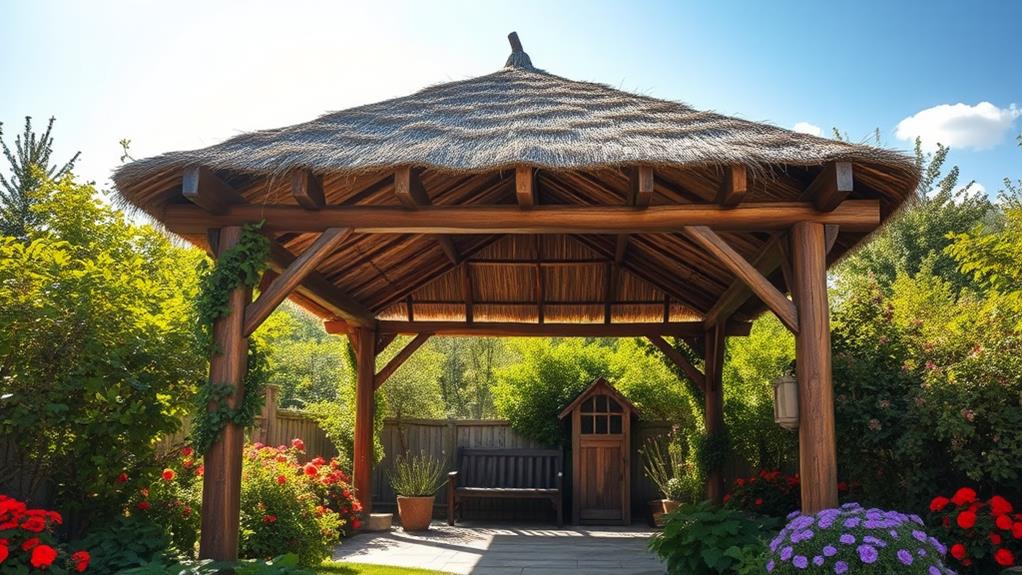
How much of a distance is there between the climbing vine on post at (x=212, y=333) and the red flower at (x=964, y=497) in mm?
4254

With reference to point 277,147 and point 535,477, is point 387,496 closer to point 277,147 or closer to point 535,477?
point 535,477

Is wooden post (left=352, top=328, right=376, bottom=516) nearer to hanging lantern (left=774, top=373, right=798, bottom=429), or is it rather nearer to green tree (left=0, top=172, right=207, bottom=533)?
green tree (left=0, top=172, right=207, bottom=533)

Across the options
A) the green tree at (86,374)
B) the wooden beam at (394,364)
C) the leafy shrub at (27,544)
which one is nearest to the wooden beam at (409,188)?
the green tree at (86,374)

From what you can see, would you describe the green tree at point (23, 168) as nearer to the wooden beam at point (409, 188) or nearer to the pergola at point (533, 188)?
the pergola at point (533, 188)

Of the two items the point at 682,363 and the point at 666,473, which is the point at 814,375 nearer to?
the point at 682,363

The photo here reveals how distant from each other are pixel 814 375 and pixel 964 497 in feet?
3.59

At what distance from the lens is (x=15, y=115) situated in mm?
12609

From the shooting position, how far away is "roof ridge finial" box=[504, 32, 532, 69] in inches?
320

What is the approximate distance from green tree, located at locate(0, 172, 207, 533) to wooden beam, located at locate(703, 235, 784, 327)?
398 cm

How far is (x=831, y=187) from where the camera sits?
4.95m

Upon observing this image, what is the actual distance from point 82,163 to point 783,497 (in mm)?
11233

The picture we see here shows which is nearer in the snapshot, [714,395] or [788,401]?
[788,401]

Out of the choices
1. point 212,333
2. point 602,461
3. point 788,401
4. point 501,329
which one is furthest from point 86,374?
point 602,461

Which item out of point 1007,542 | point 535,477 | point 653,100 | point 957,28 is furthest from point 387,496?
point 957,28
